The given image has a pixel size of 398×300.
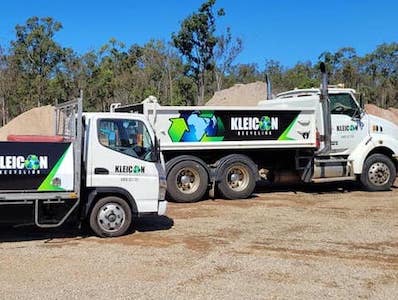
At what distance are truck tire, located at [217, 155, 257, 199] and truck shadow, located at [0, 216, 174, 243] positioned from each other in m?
3.42

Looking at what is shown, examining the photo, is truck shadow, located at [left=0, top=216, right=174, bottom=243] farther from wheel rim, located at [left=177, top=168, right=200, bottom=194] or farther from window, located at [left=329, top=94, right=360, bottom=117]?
window, located at [left=329, top=94, right=360, bottom=117]

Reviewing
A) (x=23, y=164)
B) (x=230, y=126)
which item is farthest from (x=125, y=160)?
(x=230, y=126)

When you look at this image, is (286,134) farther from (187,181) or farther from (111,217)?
(111,217)

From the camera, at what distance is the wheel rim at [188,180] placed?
13766 mm

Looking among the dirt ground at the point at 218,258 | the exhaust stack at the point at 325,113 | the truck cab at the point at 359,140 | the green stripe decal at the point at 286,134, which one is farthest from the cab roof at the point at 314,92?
the dirt ground at the point at 218,258

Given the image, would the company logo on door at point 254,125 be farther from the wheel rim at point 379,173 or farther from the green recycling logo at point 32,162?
the green recycling logo at point 32,162

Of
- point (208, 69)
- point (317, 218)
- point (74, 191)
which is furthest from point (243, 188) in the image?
point (208, 69)

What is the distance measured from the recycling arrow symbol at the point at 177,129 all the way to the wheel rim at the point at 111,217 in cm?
436

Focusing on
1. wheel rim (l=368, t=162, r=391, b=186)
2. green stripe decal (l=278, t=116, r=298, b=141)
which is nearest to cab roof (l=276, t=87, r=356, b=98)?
green stripe decal (l=278, t=116, r=298, b=141)

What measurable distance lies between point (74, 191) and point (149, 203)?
1.31 metres

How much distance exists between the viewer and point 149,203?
31.4ft

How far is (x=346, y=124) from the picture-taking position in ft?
50.7

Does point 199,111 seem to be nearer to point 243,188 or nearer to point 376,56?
point 243,188

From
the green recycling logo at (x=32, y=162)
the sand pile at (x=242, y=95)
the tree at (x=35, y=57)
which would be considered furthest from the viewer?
the tree at (x=35, y=57)
